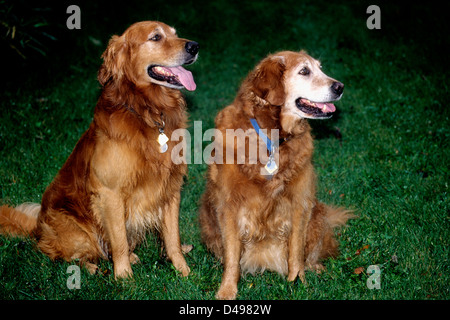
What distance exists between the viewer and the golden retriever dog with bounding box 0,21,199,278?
3074 mm

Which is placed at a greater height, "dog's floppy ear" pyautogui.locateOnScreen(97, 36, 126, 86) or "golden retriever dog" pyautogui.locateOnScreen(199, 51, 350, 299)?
"dog's floppy ear" pyautogui.locateOnScreen(97, 36, 126, 86)

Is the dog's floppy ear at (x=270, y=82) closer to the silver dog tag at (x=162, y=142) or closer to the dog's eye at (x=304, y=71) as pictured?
the dog's eye at (x=304, y=71)

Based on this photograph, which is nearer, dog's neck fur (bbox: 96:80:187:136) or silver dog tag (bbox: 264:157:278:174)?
silver dog tag (bbox: 264:157:278:174)

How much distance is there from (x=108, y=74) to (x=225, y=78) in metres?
5.41

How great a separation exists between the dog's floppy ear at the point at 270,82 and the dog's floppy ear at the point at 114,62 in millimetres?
1028

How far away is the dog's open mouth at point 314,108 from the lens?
3.18 m

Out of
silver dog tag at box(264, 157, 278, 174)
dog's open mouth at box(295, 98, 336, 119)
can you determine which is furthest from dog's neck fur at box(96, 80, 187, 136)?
dog's open mouth at box(295, 98, 336, 119)

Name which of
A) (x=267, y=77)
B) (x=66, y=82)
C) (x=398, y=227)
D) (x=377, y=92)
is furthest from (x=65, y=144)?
(x=377, y=92)

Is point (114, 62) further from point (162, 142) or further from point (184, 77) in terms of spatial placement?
point (162, 142)

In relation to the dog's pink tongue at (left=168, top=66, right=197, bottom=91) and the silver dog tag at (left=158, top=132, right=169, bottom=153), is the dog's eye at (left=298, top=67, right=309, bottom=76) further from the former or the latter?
the silver dog tag at (left=158, top=132, right=169, bottom=153)

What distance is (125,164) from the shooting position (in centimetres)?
303

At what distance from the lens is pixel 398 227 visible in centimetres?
384

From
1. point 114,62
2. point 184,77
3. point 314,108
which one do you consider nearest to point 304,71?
point 314,108
